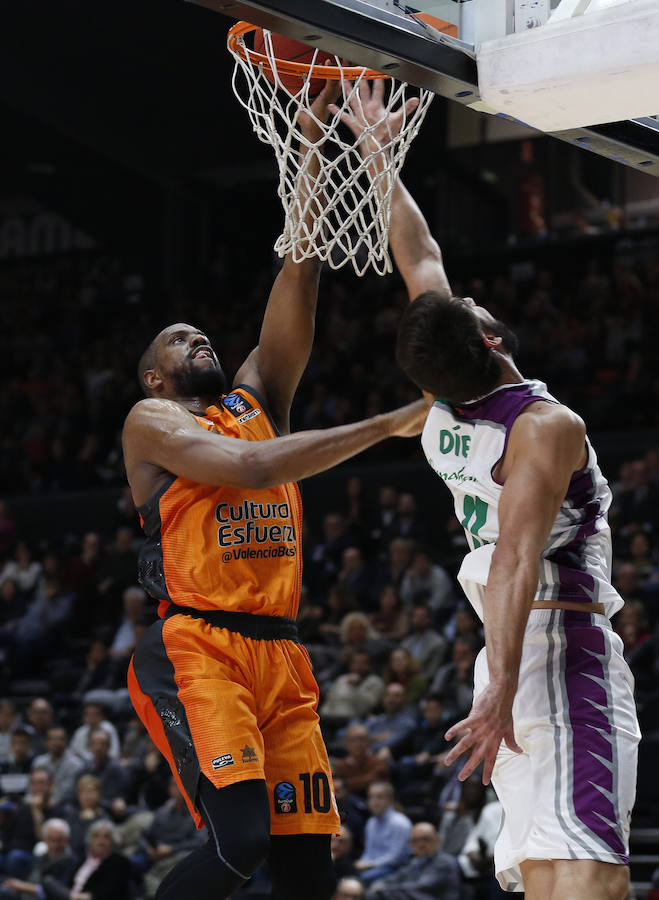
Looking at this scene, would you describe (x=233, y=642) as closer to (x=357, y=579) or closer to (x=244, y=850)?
(x=244, y=850)

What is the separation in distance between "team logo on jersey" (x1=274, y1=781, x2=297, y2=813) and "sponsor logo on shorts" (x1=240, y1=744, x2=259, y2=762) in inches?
7.6

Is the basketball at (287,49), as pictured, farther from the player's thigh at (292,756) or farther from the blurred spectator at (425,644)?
the blurred spectator at (425,644)

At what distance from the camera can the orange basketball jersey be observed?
3793 mm

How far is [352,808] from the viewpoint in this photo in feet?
28.3

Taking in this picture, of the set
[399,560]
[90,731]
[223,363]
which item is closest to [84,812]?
[90,731]

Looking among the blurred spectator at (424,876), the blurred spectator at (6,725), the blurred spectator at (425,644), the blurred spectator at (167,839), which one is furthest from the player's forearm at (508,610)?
the blurred spectator at (6,725)

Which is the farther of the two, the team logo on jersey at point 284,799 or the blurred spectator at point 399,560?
the blurred spectator at point 399,560

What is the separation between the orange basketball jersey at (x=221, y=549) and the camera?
3793mm

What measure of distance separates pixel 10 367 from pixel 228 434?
15037 millimetres

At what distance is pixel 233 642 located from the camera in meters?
3.76

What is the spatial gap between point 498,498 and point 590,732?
0.67 meters

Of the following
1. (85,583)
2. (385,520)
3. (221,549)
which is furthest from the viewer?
(85,583)

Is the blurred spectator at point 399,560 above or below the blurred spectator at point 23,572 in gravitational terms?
above

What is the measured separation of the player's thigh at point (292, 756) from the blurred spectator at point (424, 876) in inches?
170
